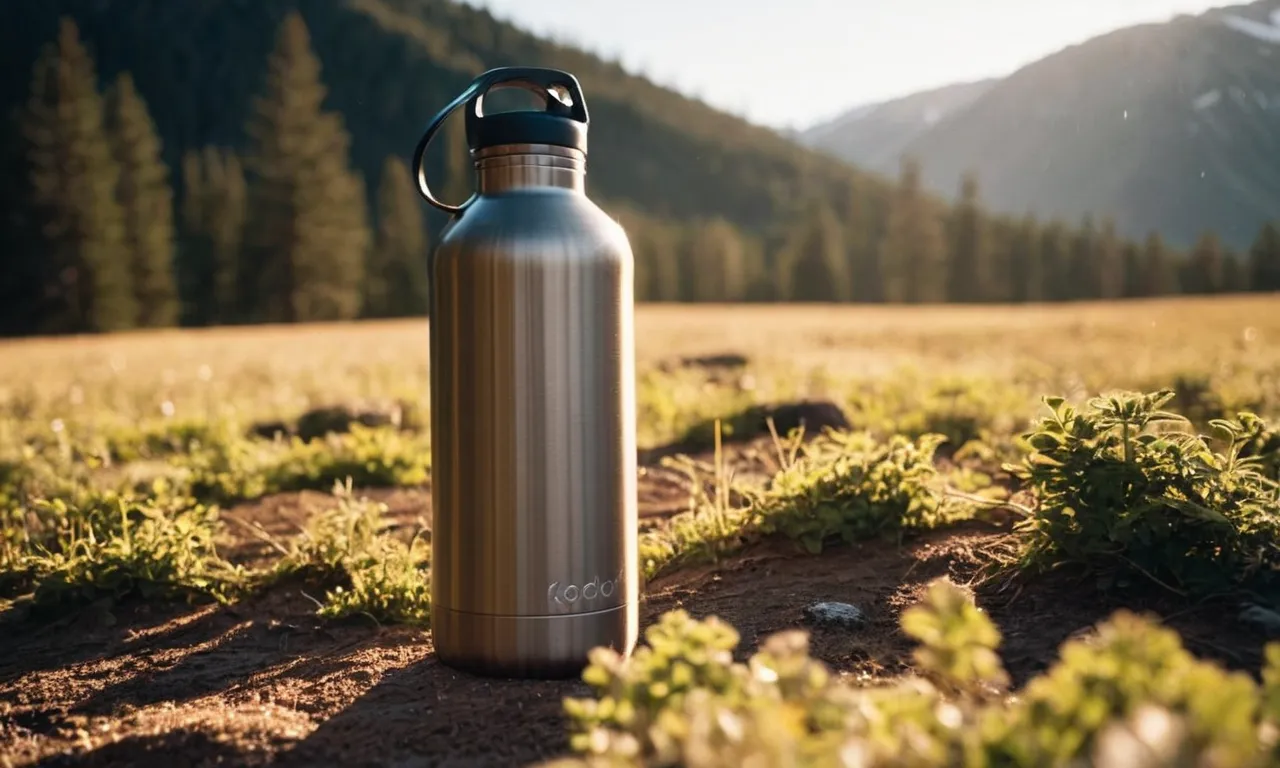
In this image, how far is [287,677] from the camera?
3111mm

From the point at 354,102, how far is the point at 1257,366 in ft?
415

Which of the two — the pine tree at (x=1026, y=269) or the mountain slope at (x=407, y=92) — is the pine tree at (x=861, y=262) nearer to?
the pine tree at (x=1026, y=269)

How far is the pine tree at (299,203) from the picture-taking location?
4109 centimetres

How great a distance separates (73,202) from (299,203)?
8009mm

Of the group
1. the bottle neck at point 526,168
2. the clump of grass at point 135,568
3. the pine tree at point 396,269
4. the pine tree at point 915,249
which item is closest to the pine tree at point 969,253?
the pine tree at point 915,249

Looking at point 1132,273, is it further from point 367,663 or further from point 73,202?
point 367,663

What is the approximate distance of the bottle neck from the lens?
2.93 m

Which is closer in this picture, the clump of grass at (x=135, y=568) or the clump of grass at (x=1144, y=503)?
the clump of grass at (x=1144, y=503)

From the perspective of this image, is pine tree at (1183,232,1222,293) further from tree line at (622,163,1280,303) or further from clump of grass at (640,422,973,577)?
clump of grass at (640,422,973,577)

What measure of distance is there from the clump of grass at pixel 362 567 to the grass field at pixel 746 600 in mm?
13

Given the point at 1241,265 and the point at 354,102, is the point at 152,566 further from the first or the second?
the point at 354,102

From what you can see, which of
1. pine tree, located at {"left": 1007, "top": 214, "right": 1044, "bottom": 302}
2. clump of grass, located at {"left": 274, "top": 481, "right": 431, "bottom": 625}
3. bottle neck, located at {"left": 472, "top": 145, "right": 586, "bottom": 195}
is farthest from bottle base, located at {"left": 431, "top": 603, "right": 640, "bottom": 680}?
pine tree, located at {"left": 1007, "top": 214, "right": 1044, "bottom": 302}

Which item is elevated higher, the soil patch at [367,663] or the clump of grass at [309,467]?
the clump of grass at [309,467]

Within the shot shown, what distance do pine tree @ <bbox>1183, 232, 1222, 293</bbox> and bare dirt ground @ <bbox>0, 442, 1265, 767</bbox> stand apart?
7205 centimetres
